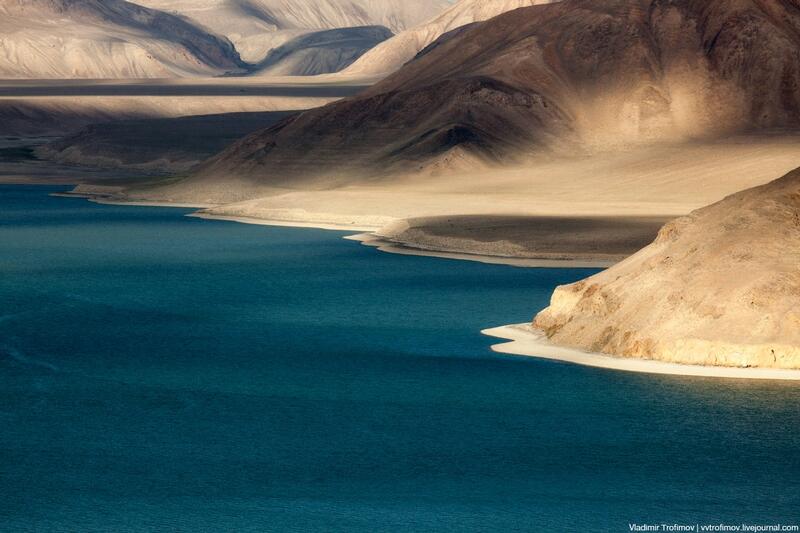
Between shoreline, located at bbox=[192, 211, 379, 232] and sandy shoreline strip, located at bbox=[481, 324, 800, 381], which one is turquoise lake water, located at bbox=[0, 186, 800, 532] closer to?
sandy shoreline strip, located at bbox=[481, 324, 800, 381]

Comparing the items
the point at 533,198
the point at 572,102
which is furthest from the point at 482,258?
the point at 572,102

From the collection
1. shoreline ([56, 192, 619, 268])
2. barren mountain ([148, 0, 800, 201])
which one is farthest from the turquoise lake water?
barren mountain ([148, 0, 800, 201])

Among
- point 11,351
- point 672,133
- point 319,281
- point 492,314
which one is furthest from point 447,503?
point 672,133

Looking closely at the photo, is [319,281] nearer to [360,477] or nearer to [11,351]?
[11,351]

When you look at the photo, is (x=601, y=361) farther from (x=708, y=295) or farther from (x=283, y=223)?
(x=283, y=223)

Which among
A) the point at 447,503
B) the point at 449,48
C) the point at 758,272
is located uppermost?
the point at 449,48
